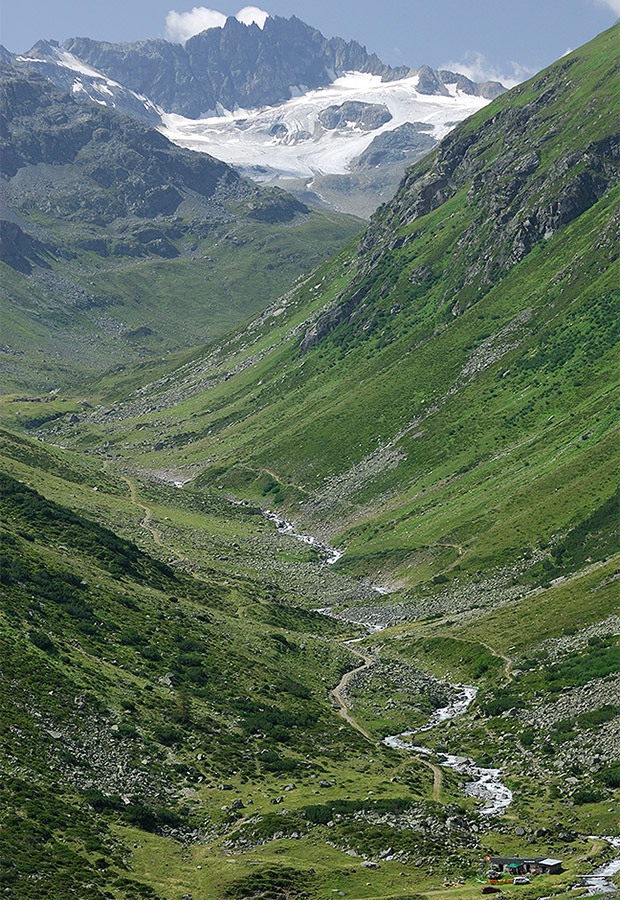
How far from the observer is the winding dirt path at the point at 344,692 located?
329ft

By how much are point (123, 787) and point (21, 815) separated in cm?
1130

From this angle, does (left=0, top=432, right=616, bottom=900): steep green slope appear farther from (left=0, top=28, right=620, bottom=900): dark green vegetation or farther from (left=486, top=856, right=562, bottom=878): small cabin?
(left=486, top=856, right=562, bottom=878): small cabin

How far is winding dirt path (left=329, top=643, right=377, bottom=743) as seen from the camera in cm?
10033

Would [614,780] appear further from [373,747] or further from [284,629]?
[284,629]

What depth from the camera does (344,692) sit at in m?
112

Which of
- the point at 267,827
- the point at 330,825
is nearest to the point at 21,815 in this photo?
the point at 267,827

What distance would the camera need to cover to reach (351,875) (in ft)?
204

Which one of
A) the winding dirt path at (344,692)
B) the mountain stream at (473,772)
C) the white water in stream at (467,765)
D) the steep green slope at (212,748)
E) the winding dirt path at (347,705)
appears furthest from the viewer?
the winding dirt path at (344,692)

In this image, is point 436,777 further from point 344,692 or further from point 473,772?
point 344,692

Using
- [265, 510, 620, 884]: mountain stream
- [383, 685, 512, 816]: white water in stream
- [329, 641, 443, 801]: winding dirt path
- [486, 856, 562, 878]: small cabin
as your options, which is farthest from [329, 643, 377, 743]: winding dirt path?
[486, 856, 562, 878]: small cabin

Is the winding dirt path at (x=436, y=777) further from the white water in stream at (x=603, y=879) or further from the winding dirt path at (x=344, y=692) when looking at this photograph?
the white water in stream at (x=603, y=879)

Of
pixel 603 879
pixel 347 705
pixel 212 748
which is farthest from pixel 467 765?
pixel 603 879

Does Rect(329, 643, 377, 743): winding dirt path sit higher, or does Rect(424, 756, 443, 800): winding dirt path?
Rect(329, 643, 377, 743): winding dirt path

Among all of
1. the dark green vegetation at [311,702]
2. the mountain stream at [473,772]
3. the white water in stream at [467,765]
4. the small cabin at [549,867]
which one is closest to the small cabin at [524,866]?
the small cabin at [549,867]
